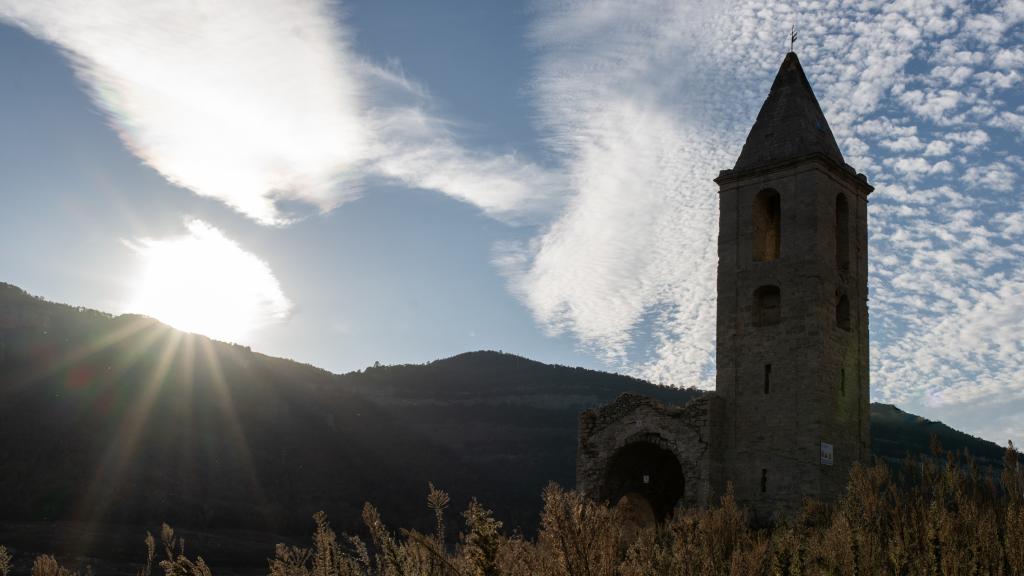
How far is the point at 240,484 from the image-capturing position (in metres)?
38.8

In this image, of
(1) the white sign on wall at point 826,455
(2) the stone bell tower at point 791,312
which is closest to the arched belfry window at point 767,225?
(2) the stone bell tower at point 791,312

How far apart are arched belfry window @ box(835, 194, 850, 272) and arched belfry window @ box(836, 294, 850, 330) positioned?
2.36 ft

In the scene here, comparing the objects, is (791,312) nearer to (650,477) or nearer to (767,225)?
(767,225)

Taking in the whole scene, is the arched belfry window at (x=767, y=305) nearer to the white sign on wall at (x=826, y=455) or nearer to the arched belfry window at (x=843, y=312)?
the arched belfry window at (x=843, y=312)

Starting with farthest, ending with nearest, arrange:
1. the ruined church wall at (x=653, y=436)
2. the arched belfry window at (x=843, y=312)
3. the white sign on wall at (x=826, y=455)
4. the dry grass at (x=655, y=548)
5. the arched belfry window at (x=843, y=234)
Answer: the arched belfry window at (x=843, y=234) < the arched belfry window at (x=843, y=312) < the ruined church wall at (x=653, y=436) < the white sign on wall at (x=826, y=455) < the dry grass at (x=655, y=548)

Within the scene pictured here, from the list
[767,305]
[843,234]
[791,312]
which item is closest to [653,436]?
[767,305]

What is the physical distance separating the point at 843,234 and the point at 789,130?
2771 mm

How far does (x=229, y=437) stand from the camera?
42.8m

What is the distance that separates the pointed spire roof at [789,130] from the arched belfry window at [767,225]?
94 cm

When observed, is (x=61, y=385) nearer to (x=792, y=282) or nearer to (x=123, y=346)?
(x=123, y=346)

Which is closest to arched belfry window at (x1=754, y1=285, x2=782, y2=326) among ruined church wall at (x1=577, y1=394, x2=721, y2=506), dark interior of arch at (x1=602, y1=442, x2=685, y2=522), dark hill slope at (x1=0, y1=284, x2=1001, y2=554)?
ruined church wall at (x1=577, y1=394, x2=721, y2=506)

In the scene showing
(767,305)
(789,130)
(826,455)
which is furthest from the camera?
(789,130)

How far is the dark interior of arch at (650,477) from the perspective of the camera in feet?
72.1

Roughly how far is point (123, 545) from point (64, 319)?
24715 mm
